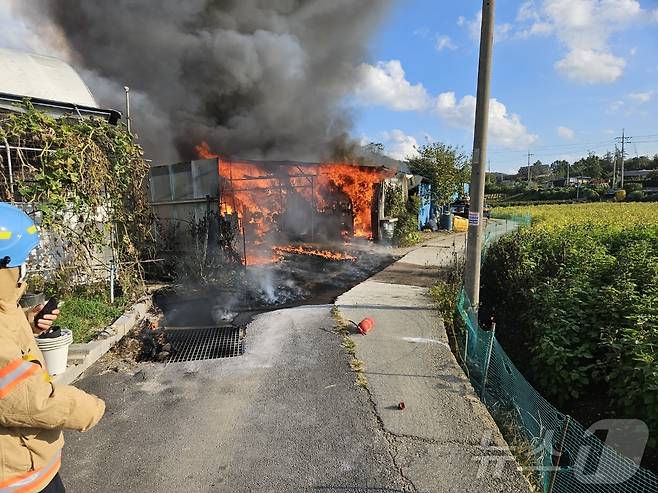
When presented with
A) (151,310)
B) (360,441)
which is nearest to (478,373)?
(360,441)

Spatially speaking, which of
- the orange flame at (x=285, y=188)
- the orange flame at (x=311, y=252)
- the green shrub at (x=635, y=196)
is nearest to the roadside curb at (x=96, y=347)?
the orange flame at (x=285, y=188)

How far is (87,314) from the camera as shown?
545 cm

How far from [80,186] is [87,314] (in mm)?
1726

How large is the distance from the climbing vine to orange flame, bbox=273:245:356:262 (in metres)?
4.69

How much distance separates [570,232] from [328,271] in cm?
524

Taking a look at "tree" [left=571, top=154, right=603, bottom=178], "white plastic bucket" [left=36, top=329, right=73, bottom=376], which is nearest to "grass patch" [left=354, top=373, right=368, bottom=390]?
"white plastic bucket" [left=36, top=329, right=73, bottom=376]

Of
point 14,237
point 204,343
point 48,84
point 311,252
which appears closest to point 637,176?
point 311,252

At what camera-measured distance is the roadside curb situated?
4.19 metres

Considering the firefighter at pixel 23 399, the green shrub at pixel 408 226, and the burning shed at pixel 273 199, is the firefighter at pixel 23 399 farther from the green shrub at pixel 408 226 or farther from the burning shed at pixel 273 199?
the green shrub at pixel 408 226

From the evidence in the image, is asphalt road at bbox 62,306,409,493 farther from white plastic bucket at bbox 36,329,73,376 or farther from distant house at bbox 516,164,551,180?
distant house at bbox 516,164,551,180

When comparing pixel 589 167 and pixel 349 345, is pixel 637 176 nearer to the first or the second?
pixel 589 167

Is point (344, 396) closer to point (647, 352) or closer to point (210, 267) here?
point (647, 352)

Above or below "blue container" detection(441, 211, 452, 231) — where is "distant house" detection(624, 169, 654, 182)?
above

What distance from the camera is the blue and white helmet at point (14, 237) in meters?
1.64
